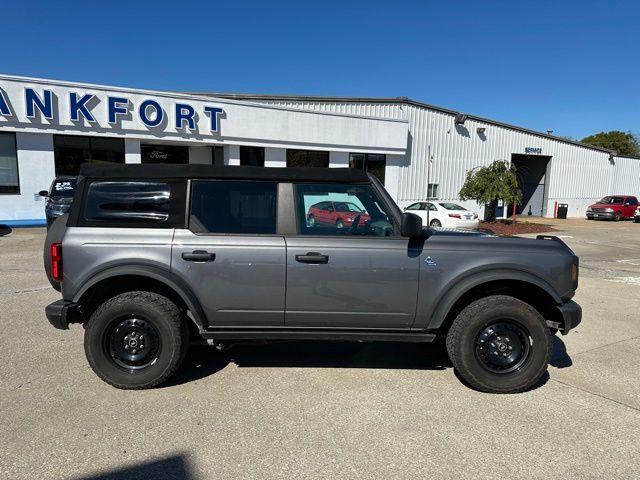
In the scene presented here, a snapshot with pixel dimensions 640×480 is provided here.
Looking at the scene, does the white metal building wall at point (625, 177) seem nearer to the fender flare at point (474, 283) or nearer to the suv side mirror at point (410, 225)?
the fender flare at point (474, 283)

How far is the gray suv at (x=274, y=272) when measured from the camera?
3.68 m

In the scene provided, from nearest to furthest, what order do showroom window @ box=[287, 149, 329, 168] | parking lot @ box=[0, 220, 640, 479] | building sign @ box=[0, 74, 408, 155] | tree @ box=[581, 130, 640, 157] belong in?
1. parking lot @ box=[0, 220, 640, 479]
2. building sign @ box=[0, 74, 408, 155]
3. showroom window @ box=[287, 149, 329, 168]
4. tree @ box=[581, 130, 640, 157]

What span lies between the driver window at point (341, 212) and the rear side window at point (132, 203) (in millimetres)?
1054

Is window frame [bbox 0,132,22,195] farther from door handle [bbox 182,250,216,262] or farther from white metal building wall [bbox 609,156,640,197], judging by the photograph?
white metal building wall [bbox 609,156,640,197]

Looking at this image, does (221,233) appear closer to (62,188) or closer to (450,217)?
(62,188)

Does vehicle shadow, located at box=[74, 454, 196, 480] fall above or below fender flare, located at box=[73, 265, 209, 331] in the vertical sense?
below

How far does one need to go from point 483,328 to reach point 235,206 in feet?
7.72

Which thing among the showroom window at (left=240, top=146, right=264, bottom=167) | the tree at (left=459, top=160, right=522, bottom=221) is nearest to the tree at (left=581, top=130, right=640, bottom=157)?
the tree at (left=459, top=160, right=522, bottom=221)

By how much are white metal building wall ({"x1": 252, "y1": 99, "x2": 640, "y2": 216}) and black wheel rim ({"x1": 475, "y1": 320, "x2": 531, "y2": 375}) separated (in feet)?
64.1

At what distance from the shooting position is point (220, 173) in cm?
384

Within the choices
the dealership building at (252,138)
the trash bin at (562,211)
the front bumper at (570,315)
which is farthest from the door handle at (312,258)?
the trash bin at (562,211)

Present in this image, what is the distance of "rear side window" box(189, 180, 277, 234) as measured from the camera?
12.4ft

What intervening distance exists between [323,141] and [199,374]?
18.3 m

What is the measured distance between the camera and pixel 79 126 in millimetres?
16531
